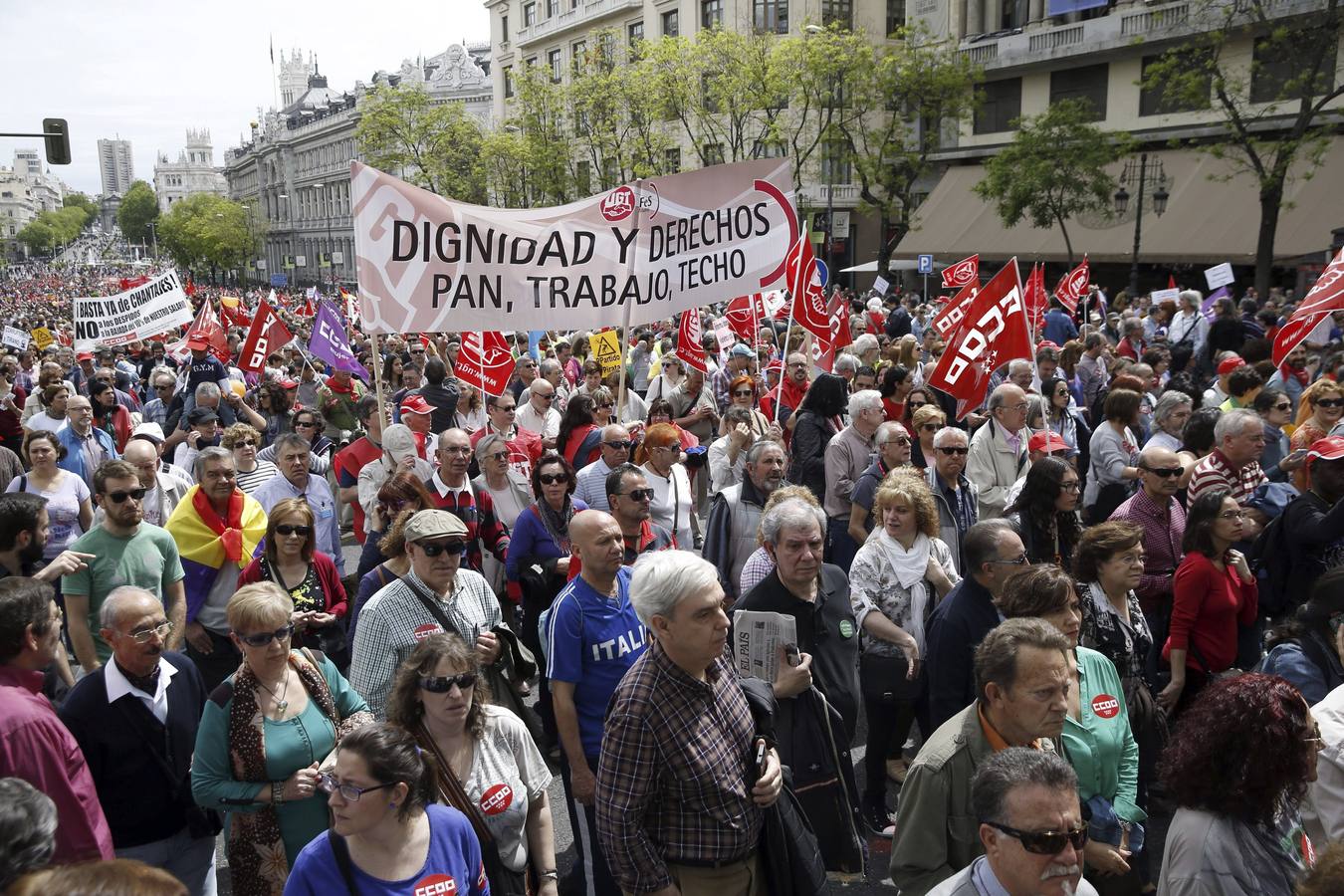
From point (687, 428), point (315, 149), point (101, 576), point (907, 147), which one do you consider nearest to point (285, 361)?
point (687, 428)

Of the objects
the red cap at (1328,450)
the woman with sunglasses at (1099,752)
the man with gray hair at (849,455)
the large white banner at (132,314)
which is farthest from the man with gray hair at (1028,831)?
the large white banner at (132,314)

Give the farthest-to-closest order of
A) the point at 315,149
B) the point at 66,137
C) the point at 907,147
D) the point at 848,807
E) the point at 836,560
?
1. the point at 315,149
2. the point at 907,147
3. the point at 66,137
4. the point at 836,560
5. the point at 848,807

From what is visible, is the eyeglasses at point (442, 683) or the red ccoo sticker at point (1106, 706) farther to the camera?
the red ccoo sticker at point (1106, 706)

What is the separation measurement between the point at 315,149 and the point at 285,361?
10451cm

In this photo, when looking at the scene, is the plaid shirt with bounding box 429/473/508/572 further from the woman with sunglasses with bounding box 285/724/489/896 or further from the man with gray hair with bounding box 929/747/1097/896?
the man with gray hair with bounding box 929/747/1097/896

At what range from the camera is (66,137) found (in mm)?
18719

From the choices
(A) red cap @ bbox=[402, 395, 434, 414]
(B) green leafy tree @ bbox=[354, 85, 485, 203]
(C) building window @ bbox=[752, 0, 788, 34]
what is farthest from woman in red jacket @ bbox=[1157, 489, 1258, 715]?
(B) green leafy tree @ bbox=[354, 85, 485, 203]

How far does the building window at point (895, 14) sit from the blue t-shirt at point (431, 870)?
45912 mm

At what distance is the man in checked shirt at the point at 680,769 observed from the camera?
2.97 meters

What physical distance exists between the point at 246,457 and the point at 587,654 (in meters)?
3.85

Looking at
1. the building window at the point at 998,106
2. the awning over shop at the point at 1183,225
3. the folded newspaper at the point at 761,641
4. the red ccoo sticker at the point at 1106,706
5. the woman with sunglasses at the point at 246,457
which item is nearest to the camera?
the red ccoo sticker at the point at 1106,706

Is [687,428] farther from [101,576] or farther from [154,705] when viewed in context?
[154,705]

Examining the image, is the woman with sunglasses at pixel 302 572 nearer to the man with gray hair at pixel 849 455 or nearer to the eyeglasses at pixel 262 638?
the eyeglasses at pixel 262 638

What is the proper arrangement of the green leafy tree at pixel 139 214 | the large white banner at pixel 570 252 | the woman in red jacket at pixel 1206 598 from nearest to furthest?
the woman in red jacket at pixel 1206 598, the large white banner at pixel 570 252, the green leafy tree at pixel 139 214
